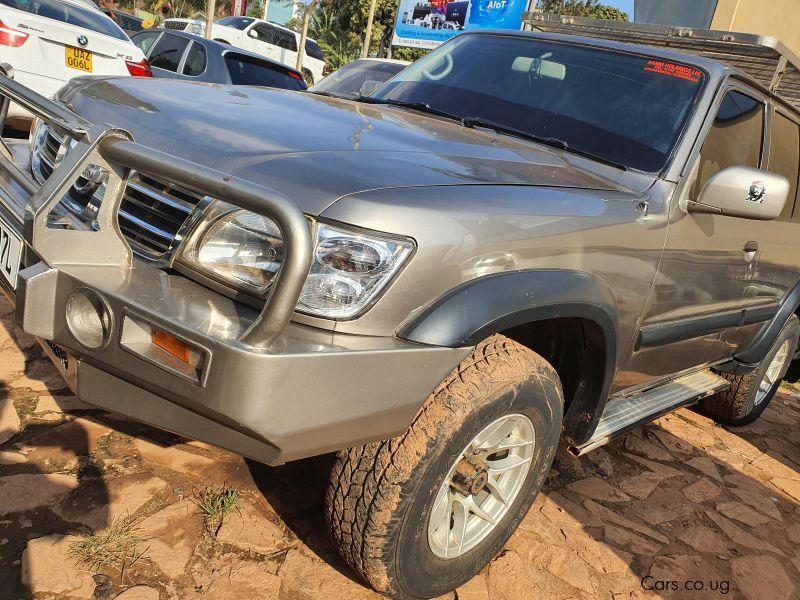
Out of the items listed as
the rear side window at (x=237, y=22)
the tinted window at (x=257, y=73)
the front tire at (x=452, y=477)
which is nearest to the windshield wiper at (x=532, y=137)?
the front tire at (x=452, y=477)

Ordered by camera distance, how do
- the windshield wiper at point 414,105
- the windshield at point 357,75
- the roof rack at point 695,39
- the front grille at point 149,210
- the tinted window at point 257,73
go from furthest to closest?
the tinted window at point 257,73 < the windshield at point 357,75 < the roof rack at point 695,39 < the windshield wiper at point 414,105 < the front grille at point 149,210

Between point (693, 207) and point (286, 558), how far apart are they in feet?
6.37

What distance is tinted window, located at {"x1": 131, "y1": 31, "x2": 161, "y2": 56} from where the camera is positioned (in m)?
8.92

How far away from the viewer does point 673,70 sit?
2891 millimetres

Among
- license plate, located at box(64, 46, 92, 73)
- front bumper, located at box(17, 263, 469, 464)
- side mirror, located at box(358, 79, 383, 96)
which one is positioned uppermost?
side mirror, located at box(358, 79, 383, 96)

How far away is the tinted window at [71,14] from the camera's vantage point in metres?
6.05

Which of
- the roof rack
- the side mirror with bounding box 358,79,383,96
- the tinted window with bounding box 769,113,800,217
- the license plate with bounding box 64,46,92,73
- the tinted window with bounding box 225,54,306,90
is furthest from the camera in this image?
the tinted window with bounding box 225,54,306,90

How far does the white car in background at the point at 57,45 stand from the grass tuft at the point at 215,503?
170 inches

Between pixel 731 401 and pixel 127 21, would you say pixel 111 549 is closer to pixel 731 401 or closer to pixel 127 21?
pixel 731 401

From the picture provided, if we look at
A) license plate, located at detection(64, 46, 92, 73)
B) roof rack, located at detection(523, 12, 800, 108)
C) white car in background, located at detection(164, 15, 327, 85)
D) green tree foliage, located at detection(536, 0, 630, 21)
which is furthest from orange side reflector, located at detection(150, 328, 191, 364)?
green tree foliage, located at detection(536, 0, 630, 21)

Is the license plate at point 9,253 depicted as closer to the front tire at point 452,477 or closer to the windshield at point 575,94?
the front tire at point 452,477

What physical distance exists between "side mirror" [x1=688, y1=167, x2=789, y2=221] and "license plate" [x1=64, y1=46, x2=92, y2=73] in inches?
214

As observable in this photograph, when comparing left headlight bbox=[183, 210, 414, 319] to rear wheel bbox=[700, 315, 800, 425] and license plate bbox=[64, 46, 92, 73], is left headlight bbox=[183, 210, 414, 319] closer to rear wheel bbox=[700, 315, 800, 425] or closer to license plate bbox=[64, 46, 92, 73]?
rear wheel bbox=[700, 315, 800, 425]

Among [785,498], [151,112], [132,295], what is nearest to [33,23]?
[151,112]
